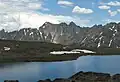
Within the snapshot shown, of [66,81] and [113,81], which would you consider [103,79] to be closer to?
[113,81]

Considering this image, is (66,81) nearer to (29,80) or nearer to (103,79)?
(103,79)

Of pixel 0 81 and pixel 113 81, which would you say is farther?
pixel 0 81

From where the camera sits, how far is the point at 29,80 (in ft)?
270

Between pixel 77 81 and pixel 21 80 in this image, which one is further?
pixel 21 80

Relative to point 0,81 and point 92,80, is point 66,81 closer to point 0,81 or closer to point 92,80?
point 92,80

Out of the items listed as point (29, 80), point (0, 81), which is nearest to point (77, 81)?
point (29, 80)

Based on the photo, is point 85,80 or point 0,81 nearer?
point 85,80

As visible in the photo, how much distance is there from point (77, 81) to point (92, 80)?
12.5ft

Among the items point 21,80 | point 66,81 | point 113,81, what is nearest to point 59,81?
point 66,81

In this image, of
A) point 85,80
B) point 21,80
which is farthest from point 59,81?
point 21,80

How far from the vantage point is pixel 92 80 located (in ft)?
216

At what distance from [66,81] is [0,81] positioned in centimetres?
2430

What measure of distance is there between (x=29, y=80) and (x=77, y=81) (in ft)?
72.5

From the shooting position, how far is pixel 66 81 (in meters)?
66.4
